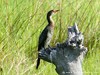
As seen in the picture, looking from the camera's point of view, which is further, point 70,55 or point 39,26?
point 39,26

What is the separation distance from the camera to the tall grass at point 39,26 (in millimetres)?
4578

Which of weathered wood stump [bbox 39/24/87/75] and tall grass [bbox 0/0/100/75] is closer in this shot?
weathered wood stump [bbox 39/24/87/75]

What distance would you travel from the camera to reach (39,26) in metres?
5.39

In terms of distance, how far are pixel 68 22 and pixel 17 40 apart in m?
0.71

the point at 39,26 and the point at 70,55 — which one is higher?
the point at 70,55

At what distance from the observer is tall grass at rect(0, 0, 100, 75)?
4578mm

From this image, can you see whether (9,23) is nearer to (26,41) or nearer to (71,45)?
(26,41)

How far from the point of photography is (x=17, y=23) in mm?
5309

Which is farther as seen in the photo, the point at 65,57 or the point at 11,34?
the point at 11,34

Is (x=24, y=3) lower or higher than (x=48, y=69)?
higher

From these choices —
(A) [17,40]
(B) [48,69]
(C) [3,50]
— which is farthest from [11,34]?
(B) [48,69]

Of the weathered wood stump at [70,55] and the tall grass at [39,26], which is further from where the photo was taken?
the tall grass at [39,26]

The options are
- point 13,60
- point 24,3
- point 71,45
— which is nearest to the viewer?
point 71,45

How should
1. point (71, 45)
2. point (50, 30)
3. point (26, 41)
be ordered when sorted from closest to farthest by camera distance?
1. point (71, 45)
2. point (50, 30)
3. point (26, 41)
